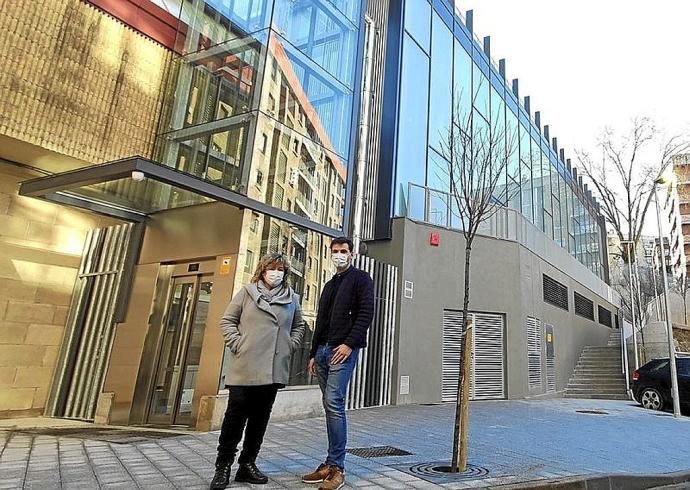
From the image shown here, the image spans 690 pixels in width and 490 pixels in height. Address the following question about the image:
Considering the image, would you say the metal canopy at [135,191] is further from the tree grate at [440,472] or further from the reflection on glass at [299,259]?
the tree grate at [440,472]

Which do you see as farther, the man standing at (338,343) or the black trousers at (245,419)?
the man standing at (338,343)

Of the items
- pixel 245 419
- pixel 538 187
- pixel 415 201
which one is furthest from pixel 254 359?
pixel 538 187

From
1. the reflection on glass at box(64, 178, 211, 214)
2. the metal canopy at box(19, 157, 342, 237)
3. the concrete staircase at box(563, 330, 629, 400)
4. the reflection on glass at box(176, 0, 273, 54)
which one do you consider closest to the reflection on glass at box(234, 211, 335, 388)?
the metal canopy at box(19, 157, 342, 237)

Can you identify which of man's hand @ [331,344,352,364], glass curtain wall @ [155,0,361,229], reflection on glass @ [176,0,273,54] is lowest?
man's hand @ [331,344,352,364]

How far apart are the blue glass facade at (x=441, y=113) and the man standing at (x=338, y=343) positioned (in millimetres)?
4947

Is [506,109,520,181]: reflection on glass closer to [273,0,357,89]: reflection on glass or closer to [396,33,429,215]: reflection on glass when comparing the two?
[396,33,429,215]: reflection on glass

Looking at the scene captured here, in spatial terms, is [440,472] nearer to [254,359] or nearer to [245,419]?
[245,419]

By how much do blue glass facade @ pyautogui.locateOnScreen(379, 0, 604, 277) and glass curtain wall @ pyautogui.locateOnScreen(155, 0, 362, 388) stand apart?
8.90ft

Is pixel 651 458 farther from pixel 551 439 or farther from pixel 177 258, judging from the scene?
pixel 177 258

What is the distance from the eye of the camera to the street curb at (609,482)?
387 centimetres

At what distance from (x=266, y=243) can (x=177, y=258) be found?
1.53 meters

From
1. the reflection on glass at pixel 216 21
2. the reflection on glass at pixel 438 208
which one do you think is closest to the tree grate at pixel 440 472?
the reflection on glass at pixel 216 21

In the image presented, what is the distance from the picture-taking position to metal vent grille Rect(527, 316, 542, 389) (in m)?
13.2

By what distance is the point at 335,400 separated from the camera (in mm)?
3629
